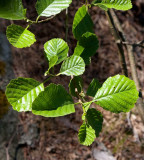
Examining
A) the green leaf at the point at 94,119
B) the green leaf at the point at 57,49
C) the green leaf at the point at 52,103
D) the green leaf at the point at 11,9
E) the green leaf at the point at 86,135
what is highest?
the green leaf at the point at 11,9

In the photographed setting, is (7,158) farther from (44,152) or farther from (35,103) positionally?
(35,103)

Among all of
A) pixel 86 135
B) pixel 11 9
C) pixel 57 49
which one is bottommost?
pixel 86 135

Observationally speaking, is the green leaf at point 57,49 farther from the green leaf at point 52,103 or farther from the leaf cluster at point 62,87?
the green leaf at point 52,103

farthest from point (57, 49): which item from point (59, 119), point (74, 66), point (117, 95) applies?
point (59, 119)

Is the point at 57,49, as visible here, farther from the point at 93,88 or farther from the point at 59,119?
the point at 59,119

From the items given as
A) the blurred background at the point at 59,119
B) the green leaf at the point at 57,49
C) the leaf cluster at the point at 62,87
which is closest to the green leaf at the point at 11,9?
the leaf cluster at the point at 62,87

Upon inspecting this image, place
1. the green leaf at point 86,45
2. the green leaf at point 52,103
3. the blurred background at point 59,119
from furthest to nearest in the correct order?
the blurred background at point 59,119
the green leaf at point 86,45
the green leaf at point 52,103
